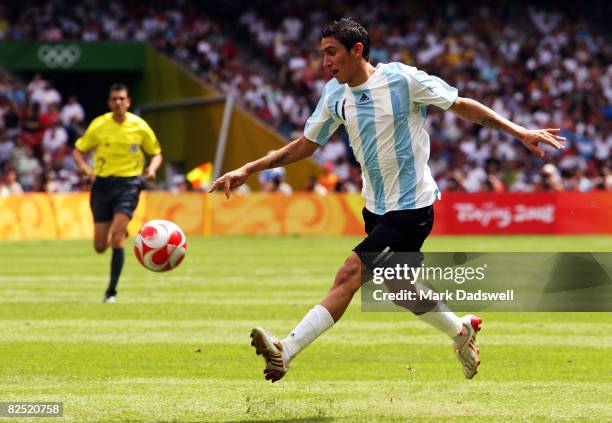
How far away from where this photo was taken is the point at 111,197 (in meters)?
14.9

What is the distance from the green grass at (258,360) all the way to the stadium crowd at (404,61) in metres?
18.6

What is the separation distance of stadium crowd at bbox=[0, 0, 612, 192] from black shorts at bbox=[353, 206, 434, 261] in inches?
991

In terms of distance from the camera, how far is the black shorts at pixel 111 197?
14.8 metres

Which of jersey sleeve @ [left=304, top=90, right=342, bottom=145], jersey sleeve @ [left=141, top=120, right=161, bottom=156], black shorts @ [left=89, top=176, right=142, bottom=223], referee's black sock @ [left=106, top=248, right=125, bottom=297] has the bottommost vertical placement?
referee's black sock @ [left=106, top=248, right=125, bottom=297]

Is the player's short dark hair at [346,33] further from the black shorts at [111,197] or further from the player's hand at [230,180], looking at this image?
the black shorts at [111,197]

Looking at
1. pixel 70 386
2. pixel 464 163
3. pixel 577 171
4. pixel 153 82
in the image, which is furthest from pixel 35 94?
pixel 70 386

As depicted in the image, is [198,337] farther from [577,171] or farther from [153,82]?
[153,82]

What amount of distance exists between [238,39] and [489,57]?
831 centimetres

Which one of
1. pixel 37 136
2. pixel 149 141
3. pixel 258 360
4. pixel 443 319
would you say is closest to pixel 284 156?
pixel 443 319

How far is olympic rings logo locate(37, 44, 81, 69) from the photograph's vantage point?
126 feet

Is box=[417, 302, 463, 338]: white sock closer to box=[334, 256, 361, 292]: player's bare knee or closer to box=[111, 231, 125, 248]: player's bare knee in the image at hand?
box=[334, 256, 361, 292]: player's bare knee

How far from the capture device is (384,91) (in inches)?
312

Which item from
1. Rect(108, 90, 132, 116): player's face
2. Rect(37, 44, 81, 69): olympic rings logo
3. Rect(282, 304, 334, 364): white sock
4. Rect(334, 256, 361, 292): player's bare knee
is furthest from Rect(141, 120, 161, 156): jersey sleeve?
Rect(37, 44, 81, 69): olympic rings logo

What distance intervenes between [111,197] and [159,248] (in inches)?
181
